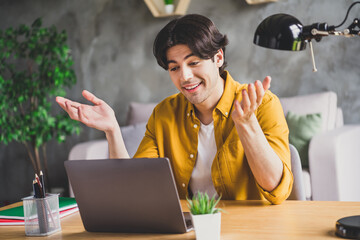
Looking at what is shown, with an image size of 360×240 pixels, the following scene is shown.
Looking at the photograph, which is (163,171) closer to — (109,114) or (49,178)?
(109,114)

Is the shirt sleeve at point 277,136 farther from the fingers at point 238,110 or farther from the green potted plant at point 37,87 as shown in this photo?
the green potted plant at point 37,87

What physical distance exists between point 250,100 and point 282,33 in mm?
186

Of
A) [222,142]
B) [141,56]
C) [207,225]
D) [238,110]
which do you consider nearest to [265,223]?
[207,225]

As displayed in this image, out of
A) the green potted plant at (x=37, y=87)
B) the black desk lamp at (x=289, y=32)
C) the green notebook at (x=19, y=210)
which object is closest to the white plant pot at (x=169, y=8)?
the green potted plant at (x=37, y=87)

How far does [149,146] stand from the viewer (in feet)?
5.59

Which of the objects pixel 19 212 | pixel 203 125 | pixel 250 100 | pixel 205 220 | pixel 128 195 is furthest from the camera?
pixel 203 125

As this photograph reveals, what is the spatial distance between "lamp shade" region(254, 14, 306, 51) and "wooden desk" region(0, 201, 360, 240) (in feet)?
1.30

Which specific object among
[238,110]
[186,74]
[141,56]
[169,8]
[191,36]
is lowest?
[238,110]

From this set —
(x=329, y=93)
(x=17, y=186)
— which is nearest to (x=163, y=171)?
(x=329, y=93)

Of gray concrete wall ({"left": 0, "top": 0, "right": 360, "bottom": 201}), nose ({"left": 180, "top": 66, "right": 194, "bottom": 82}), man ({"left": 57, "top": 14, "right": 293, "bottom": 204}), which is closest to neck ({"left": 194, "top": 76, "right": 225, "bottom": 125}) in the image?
man ({"left": 57, "top": 14, "right": 293, "bottom": 204})

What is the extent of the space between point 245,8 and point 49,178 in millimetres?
2269

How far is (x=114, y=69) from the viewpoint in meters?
3.96

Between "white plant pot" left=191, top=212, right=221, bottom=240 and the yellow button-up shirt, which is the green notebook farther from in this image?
"white plant pot" left=191, top=212, right=221, bottom=240

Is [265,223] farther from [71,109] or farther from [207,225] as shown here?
[71,109]
